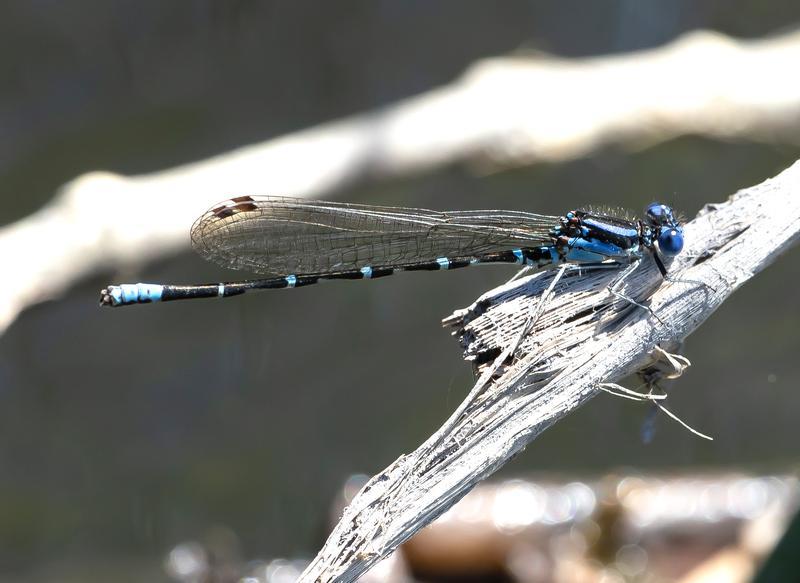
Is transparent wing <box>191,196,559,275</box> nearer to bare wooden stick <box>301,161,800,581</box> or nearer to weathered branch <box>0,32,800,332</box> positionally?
weathered branch <box>0,32,800,332</box>

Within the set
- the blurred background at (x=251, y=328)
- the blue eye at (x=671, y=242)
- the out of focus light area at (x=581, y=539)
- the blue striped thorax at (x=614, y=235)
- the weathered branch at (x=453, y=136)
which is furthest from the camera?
the blurred background at (x=251, y=328)

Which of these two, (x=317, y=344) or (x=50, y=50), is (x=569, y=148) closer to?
(x=317, y=344)

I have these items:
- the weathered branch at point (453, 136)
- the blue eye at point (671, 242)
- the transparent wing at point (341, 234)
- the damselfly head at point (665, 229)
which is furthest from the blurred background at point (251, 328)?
the blue eye at point (671, 242)

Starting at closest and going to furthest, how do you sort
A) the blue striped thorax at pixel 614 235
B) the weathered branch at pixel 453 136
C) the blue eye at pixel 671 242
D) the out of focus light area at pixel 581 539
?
the blue eye at pixel 671 242
the blue striped thorax at pixel 614 235
the weathered branch at pixel 453 136
the out of focus light area at pixel 581 539

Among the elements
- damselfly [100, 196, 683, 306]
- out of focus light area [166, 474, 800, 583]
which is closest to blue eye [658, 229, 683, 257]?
damselfly [100, 196, 683, 306]

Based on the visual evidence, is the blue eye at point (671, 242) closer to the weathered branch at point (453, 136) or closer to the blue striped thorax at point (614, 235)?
the blue striped thorax at point (614, 235)

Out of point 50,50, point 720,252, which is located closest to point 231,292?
point 720,252

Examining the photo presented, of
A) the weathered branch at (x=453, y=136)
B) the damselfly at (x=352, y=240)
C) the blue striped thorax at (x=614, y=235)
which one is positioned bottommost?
the blue striped thorax at (x=614, y=235)
